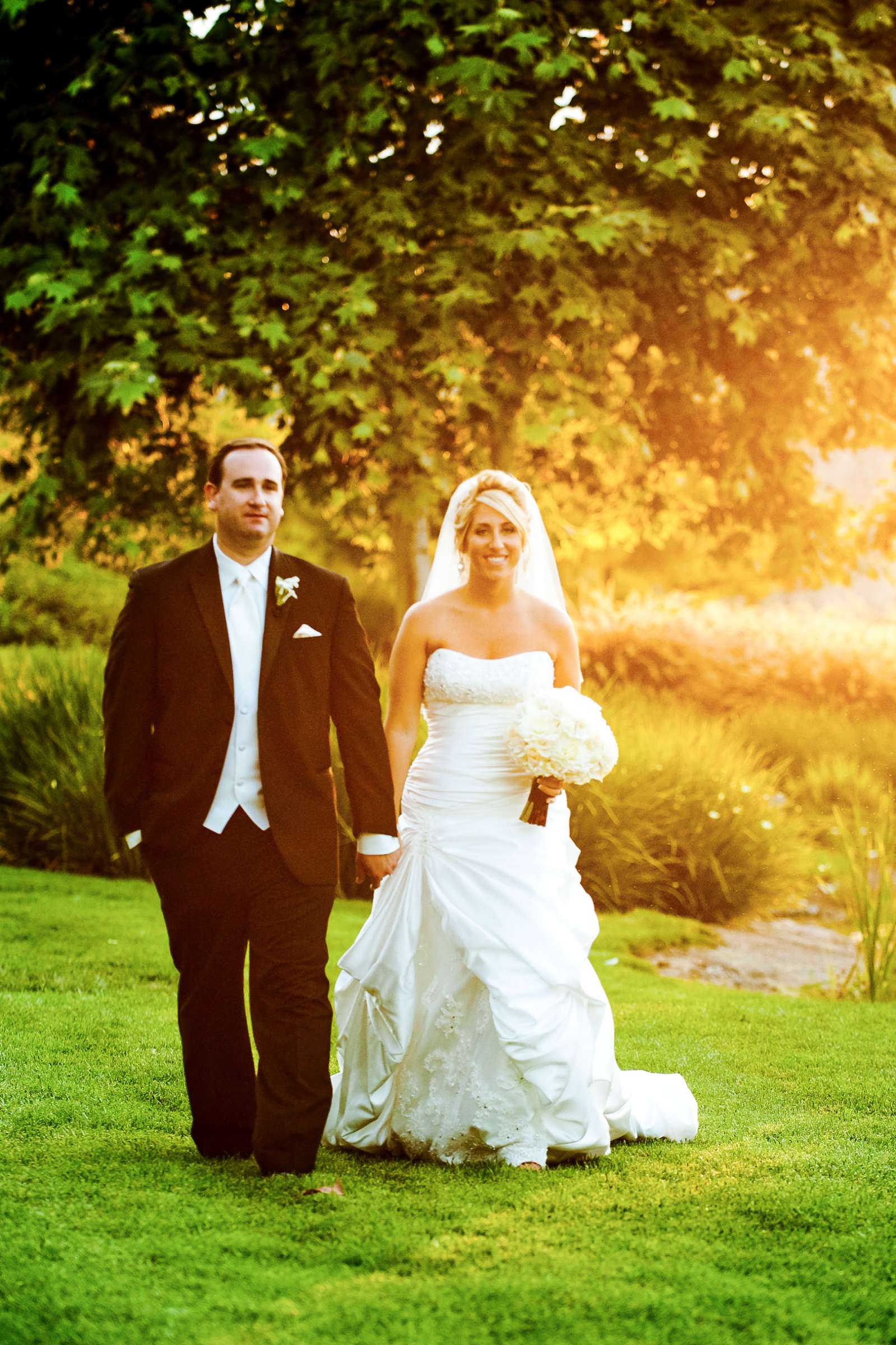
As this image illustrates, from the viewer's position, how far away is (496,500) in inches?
196

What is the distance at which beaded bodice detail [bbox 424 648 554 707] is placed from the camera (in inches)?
195

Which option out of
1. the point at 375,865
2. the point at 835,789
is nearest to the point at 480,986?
the point at 375,865

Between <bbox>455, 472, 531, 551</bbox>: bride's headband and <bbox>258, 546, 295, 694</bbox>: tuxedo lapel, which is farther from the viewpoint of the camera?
<bbox>455, 472, 531, 551</bbox>: bride's headband

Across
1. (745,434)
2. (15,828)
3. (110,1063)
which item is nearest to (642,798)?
(745,434)

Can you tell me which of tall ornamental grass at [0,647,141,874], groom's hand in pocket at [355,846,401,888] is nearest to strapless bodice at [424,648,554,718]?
groom's hand in pocket at [355,846,401,888]

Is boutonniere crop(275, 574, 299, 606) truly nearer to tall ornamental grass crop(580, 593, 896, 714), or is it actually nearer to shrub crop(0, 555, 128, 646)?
tall ornamental grass crop(580, 593, 896, 714)

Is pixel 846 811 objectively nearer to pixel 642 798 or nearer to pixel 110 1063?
pixel 642 798

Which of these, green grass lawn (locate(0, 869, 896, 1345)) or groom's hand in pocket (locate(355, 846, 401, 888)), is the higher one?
groom's hand in pocket (locate(355, 846, 401, 888))

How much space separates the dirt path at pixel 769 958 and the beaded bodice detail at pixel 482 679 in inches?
167

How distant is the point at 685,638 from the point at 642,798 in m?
6.32

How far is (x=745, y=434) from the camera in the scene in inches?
451

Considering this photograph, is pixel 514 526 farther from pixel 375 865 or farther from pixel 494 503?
pixel 375 865

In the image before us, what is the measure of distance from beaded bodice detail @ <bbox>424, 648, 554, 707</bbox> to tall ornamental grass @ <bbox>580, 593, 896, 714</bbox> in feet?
35.2

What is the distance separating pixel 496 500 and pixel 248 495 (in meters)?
1.13
